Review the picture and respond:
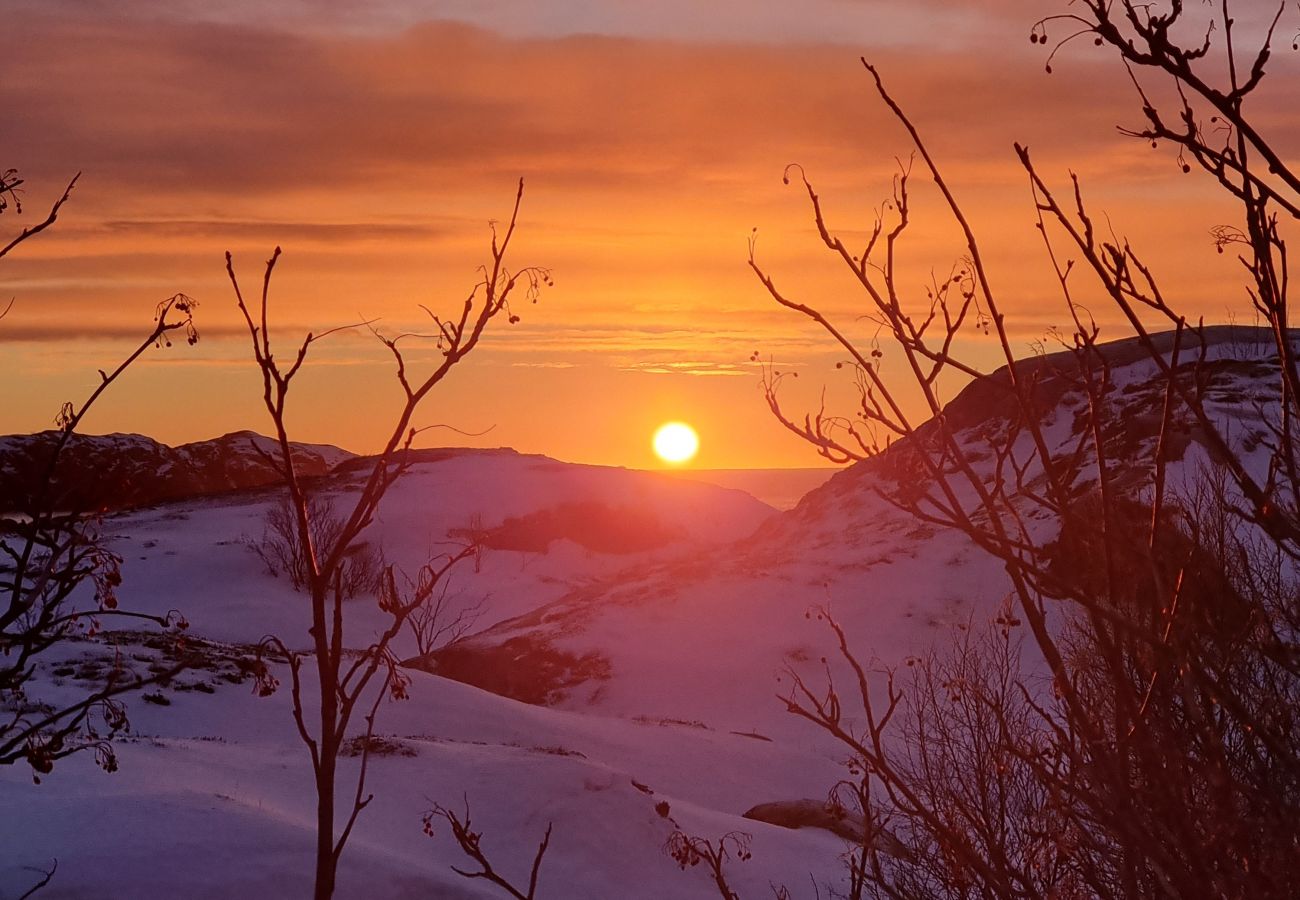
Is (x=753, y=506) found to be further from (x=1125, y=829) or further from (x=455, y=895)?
(x=1125, y=829)

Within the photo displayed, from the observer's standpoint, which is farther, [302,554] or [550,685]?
[302,554]

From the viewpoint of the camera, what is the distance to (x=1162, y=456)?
2518mm

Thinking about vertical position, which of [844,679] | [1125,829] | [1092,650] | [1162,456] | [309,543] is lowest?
[844,679]

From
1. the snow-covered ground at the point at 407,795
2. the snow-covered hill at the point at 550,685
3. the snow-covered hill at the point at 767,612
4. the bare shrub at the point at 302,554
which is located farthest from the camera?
the bare shrub at the point at 302,554

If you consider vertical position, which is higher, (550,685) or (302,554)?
(302,554)

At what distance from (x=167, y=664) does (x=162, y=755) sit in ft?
22.3

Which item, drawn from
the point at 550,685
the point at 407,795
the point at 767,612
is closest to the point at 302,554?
the point at 550,685

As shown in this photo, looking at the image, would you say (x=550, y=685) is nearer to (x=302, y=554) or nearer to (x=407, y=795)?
(x=407, y=795)

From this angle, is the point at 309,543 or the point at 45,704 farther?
the point at 45,704

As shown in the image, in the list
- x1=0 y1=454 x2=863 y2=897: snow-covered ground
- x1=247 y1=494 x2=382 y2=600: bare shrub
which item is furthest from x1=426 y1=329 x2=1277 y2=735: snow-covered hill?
x1=247 y1=494 x2=382 y2=600: bare shrub

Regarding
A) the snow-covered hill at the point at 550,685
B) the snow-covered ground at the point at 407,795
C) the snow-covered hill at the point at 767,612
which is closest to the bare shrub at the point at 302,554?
the snow-covered hill at the point at 550,685

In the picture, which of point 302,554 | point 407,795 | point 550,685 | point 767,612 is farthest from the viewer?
point 302,554

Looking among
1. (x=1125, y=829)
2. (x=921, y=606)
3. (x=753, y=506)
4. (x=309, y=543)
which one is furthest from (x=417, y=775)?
(x=753, y=506)

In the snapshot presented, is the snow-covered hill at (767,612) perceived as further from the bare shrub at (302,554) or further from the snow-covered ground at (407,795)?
the bare shrub at (302,554)
